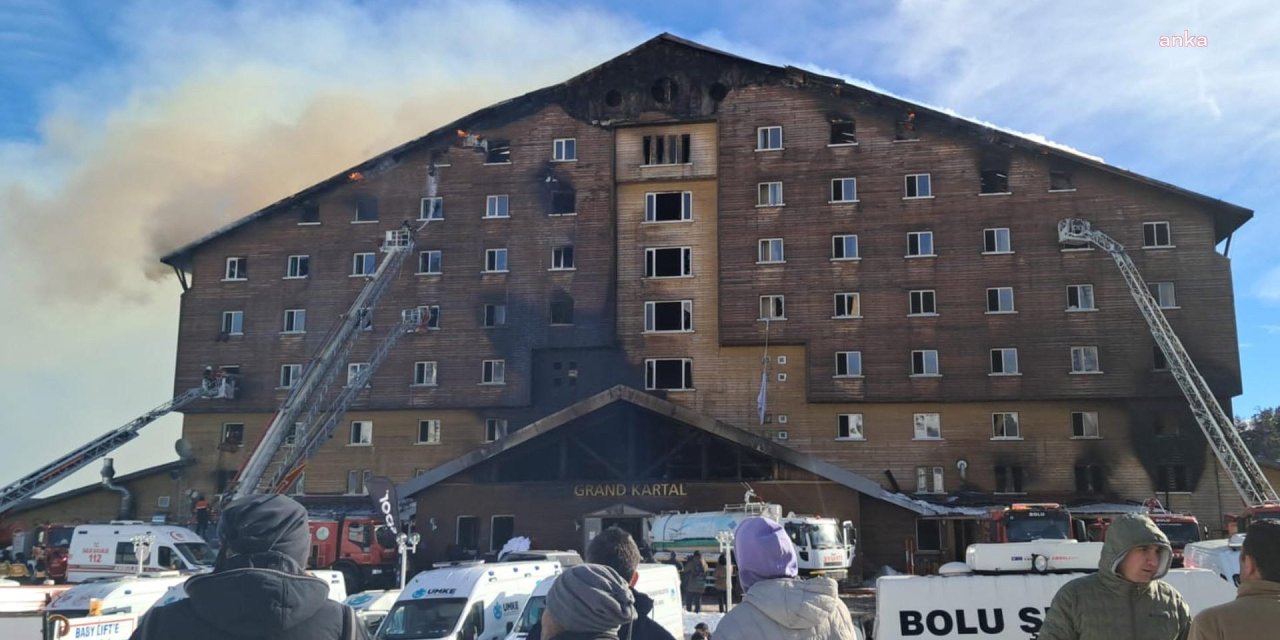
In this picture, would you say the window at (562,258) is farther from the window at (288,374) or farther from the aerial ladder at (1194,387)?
the aerial ladder at (1194,387)

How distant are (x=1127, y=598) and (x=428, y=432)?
43944 millimetres

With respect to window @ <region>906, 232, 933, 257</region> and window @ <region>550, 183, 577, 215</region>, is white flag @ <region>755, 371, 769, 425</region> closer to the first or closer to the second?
window @ <region>906, 232, 933, 257</region>

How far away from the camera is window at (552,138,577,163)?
48531 millimetres

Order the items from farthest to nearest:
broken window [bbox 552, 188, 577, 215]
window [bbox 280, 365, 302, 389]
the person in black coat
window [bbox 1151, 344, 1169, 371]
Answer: window [bbox 280, 365, 302, 389], broken window [bbox 552, 188, 577, 215], window [bbox 1151, 344, 1169, 371], the person in black coat

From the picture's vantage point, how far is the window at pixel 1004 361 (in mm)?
44062

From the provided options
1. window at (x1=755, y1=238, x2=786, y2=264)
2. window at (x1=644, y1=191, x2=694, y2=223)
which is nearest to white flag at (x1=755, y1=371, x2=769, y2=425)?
window at (x1=755, y1=238, x2=786, y2=264)

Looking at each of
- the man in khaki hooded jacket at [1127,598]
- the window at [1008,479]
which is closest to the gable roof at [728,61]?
the window at [1008,479]

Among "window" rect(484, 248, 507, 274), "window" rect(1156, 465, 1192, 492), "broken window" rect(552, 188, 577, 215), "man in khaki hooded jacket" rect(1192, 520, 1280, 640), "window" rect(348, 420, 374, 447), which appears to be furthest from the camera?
"broken window" rect(552, 188, 577, 215)

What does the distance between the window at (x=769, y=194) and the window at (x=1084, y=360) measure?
1450 cm

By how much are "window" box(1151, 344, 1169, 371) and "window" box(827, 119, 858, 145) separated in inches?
620

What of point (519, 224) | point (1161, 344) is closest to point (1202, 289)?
point (1161, 344)

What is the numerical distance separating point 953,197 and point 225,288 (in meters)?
35.5

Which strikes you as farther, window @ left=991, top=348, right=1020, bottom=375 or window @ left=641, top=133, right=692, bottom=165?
window @ left=641, top=133, right=692, bottom=165

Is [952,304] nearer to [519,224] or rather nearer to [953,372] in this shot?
[953,372]
